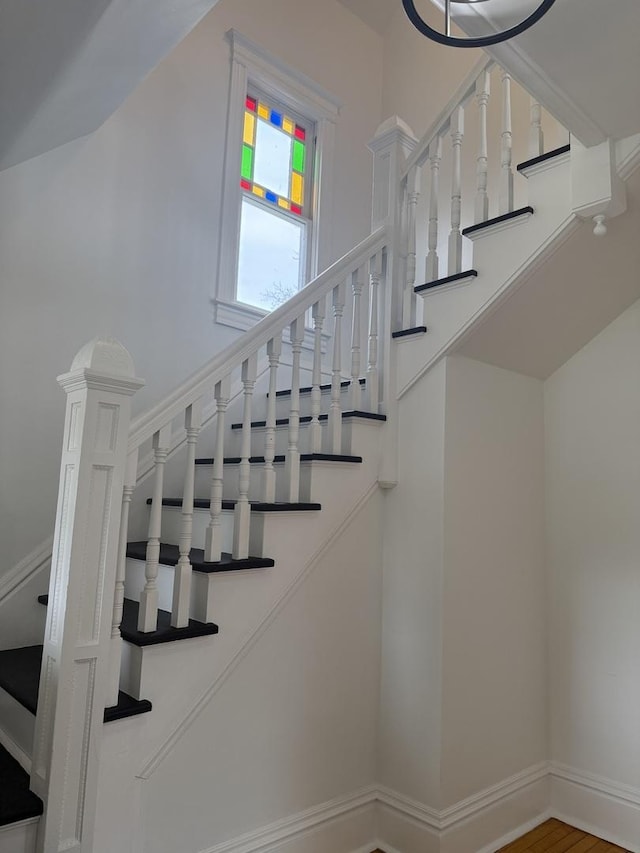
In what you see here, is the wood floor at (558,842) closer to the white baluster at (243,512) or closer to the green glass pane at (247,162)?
the white baluster at (243,512)

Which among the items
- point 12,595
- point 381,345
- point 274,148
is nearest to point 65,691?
point 12,595

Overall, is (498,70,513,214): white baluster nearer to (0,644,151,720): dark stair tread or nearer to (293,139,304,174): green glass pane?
(293,139,304,174): green glass pane

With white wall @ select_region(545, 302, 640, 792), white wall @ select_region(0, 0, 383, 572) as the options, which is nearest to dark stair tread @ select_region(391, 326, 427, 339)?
white wall @ select_region(545, 302, 640, 792)

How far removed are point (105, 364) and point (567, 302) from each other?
181cm

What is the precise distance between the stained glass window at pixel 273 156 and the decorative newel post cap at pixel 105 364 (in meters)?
2.24

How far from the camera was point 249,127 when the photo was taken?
376cm

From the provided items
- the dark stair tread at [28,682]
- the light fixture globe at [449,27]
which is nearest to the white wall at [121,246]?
the dark stair tread at [28,682]

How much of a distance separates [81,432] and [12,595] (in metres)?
1.18

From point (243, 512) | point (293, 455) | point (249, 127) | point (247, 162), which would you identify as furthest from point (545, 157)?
point (249, 127)

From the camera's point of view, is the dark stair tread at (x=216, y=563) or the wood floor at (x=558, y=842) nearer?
the dark stair tread at (x=216, y=563)

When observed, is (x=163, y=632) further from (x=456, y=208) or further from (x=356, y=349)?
(x=456, y=208)

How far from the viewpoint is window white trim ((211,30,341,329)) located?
3447 mm

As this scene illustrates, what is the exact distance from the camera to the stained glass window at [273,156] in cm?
374

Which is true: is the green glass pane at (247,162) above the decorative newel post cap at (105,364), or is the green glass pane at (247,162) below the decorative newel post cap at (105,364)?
above
